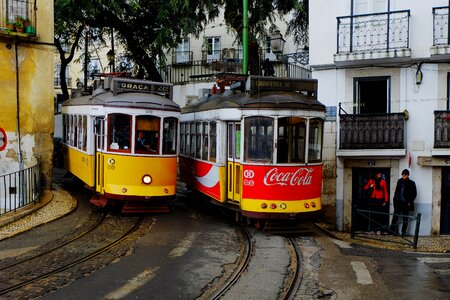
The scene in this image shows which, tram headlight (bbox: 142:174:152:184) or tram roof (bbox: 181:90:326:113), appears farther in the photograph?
tram headlight (bbox: 142:174:152:184)

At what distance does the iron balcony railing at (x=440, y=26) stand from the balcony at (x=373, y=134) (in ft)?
7.49

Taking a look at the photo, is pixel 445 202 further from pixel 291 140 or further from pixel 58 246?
pixel 58 246

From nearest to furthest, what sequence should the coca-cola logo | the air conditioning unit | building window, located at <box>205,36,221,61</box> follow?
the coca-cola logo < the air conditioning unit < building window, located at <box>205,36,221,61</box>

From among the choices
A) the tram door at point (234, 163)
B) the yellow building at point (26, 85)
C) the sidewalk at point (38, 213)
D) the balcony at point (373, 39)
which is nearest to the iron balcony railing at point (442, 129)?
the balcony at point (373, 39)

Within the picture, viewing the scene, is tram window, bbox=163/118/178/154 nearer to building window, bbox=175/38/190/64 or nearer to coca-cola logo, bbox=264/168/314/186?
coca-cola logo, bbox=264/168/314/186

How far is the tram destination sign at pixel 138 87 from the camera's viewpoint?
13812 mm

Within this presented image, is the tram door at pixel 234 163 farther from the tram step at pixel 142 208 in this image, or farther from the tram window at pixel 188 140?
the tram window at pixel 188 140

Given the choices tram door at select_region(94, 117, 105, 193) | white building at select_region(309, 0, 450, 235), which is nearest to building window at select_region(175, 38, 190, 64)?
white building at select_region(309, 0, 450, 235)

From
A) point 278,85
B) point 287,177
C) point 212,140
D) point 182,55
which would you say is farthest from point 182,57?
point 287,177

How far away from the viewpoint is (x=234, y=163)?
12.7 meters

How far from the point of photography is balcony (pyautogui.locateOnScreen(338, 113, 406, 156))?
15.4 meters

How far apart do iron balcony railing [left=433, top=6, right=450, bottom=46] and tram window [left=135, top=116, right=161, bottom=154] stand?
8.14m

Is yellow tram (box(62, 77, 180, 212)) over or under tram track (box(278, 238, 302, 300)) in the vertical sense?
over

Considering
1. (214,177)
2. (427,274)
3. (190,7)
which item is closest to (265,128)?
(214,177)
